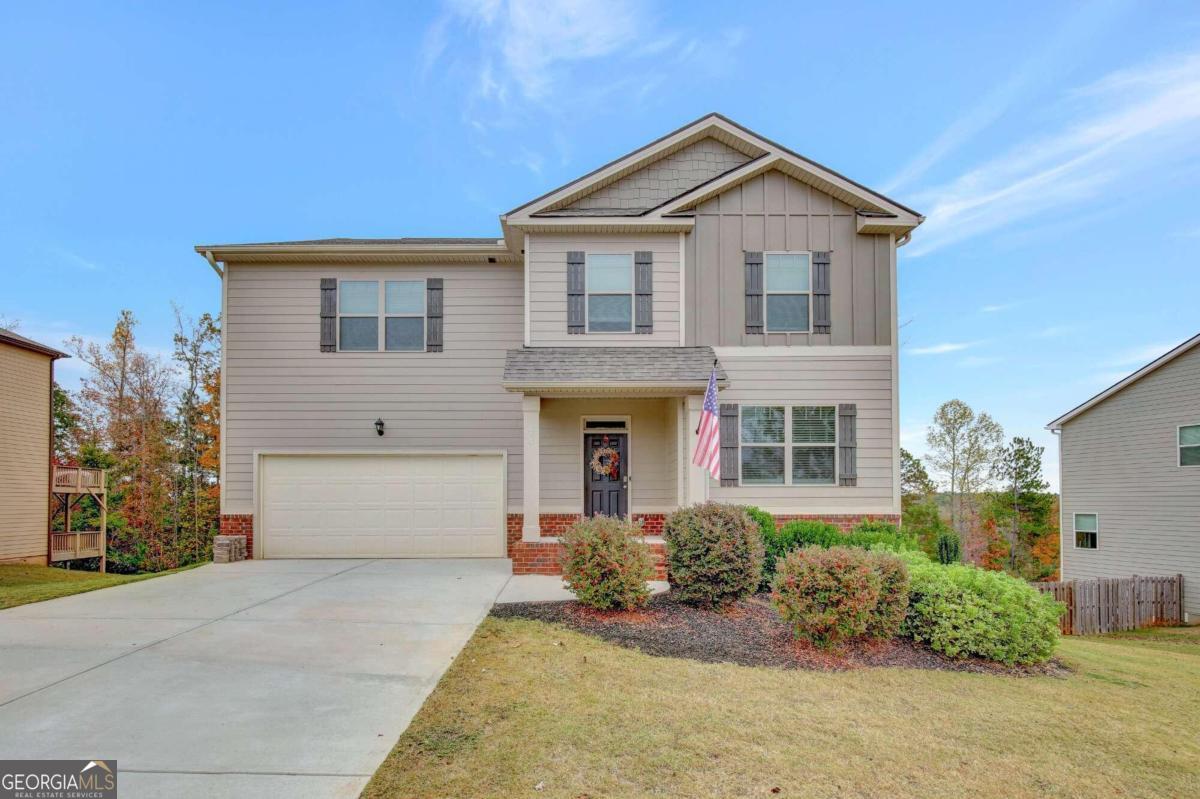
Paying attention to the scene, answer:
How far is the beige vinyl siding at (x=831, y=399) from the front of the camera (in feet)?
38.3

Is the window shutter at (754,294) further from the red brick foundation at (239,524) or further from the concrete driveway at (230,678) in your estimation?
the red brick foundation at (239,524)

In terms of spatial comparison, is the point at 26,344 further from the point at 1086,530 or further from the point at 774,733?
the point at 1086,530

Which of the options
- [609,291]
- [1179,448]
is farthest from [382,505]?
[1179,448]

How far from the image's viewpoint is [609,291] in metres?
11.9

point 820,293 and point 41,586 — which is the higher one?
point 820,293

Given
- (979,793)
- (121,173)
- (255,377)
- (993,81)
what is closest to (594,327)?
(255,377)

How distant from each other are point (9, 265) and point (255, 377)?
17850 mm

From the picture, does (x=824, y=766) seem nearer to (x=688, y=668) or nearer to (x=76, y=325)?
(x=688, y=668)

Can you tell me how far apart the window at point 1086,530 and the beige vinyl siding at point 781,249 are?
36.6ft

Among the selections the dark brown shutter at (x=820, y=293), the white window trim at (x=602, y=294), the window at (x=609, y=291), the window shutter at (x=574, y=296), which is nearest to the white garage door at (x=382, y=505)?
the window shutter at (x=574, y=296)

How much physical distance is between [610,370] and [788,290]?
3503 millimetres

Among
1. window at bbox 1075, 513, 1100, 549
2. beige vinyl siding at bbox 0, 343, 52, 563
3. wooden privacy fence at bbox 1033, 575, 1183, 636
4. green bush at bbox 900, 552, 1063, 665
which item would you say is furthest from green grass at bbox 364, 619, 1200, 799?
beige vinyl siding at bbox 0, 343, 52, 563

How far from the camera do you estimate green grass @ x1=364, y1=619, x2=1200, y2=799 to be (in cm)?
382

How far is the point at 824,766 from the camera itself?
4.02 meters
